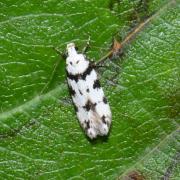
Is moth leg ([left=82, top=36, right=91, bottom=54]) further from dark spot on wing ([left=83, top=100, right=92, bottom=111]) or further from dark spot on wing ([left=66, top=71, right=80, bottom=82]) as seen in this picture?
dark spot on wing ([left=83, top=100, right=92, bottom=111])

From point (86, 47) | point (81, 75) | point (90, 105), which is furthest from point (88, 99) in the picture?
point (86, 47)

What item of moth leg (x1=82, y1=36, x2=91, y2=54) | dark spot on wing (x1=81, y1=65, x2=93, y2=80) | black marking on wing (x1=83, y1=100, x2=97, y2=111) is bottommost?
black marking on wing (x1=83, y1=100, x2=97, y2=111)

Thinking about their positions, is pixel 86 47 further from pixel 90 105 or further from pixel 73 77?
pixel 90 105

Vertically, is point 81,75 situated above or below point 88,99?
above

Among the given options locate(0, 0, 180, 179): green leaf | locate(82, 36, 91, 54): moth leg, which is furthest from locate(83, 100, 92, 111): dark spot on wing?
locate(82, 36, 91, 54): moth leg

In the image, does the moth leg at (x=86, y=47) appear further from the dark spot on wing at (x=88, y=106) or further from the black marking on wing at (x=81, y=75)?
the dark spot on wing at (x=88, y=106)

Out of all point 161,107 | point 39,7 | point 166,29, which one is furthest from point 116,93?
point 39,7

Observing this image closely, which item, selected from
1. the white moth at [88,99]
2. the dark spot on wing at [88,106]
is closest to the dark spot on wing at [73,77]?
the white moth at [88,99]
